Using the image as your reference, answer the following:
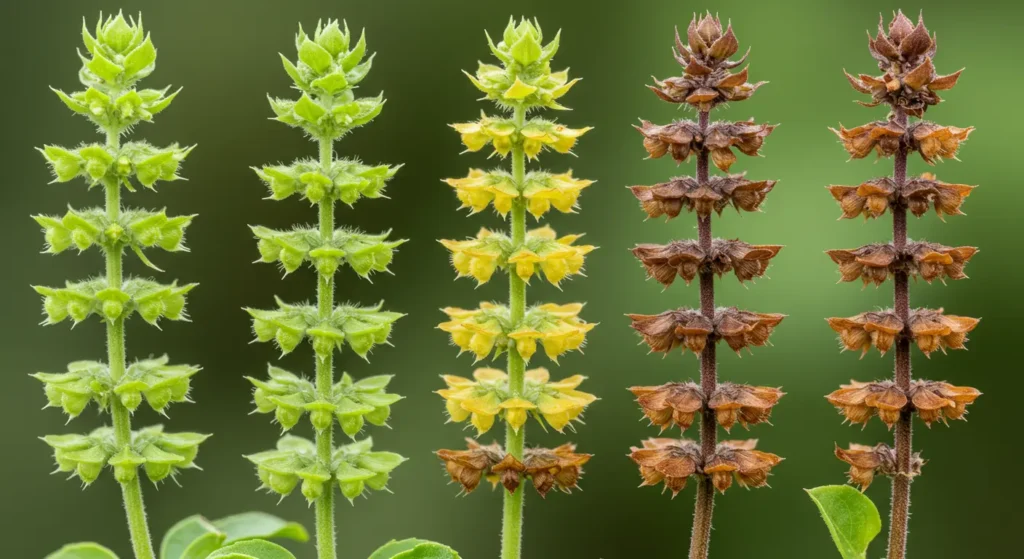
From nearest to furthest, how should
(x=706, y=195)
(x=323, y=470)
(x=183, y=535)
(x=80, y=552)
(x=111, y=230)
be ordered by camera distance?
(x=706, y=195) → (x=111, y=230) → (x=323, y=470) → (x=80, y=552) → (x=183, y=535)

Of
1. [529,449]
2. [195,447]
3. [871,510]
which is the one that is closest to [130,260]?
[195,447]

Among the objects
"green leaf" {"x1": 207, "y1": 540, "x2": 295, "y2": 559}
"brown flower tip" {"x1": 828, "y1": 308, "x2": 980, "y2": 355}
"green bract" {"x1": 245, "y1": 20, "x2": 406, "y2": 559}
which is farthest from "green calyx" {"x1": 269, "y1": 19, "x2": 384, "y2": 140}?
"brown flower tip" {"x1": 828, "y1": 308, "x2": 980, "y2": 355}

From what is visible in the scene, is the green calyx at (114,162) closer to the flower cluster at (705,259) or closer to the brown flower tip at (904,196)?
the flower cluster at (705,259)

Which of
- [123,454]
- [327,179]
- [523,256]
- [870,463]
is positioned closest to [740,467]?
[870,463]

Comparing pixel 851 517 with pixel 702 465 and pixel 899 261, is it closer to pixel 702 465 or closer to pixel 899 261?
pixel 702 465

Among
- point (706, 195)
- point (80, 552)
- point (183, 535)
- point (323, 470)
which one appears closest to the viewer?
point (706, 195)

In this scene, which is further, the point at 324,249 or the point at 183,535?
the point at 183,535
